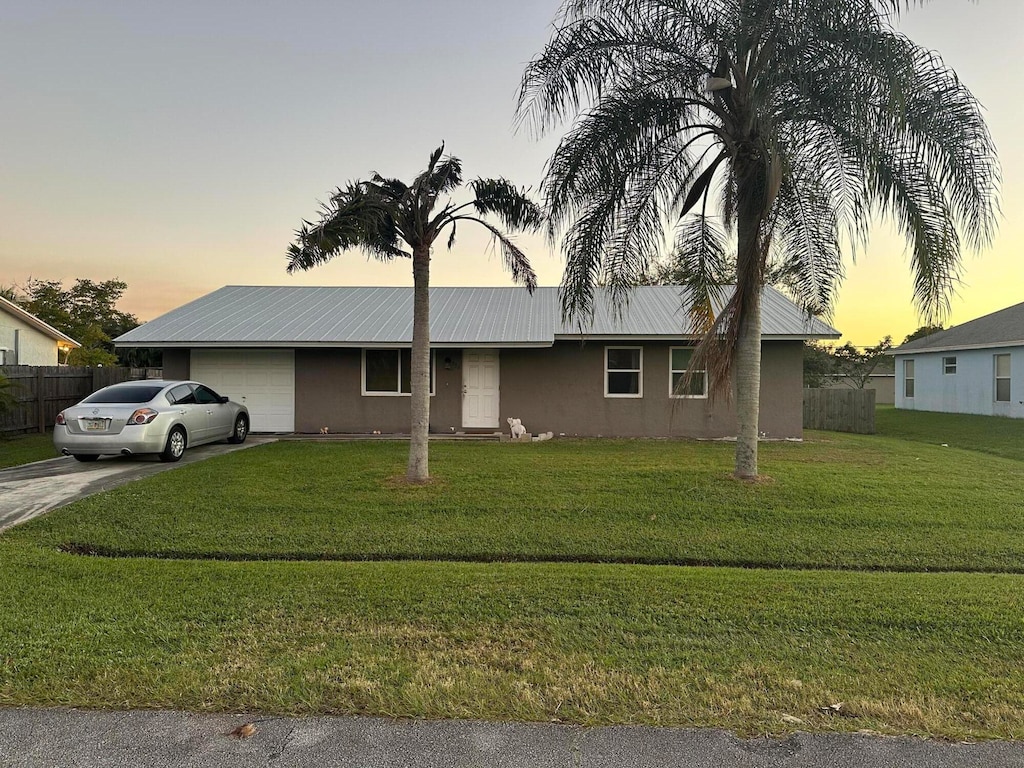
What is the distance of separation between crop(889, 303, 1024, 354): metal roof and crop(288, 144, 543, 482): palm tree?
21.7m

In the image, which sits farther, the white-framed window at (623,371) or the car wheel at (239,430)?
the white-framed window at (623,371)

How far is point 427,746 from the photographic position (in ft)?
8.04

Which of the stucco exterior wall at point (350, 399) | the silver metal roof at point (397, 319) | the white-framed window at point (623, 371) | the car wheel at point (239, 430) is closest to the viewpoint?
the car wheel at point (239, 430)

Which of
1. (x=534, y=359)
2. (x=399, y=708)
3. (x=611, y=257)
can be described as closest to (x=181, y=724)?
(x=399, y=708)

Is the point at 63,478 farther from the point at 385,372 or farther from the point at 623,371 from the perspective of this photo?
the point at 623,371

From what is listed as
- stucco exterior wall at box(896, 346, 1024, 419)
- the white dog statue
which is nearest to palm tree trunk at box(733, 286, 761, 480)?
the white dog statue

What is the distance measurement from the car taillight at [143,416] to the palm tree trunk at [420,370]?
4.73m

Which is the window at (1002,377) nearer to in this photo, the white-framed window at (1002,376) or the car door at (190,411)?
the white-framed window at (1002,376)

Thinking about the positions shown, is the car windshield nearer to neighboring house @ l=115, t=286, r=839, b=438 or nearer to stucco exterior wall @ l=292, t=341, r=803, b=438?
neighboring house @ l=115, t=286, r=839, b=438

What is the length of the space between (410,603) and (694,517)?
12.7 feet

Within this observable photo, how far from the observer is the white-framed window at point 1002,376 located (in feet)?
70.8

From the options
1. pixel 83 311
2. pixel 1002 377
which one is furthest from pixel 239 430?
pixel 83 311

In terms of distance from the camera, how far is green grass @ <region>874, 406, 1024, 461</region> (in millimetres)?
14117

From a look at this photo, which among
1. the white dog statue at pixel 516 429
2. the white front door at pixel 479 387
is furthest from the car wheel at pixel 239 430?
the white dog statue at pixel 516 429
